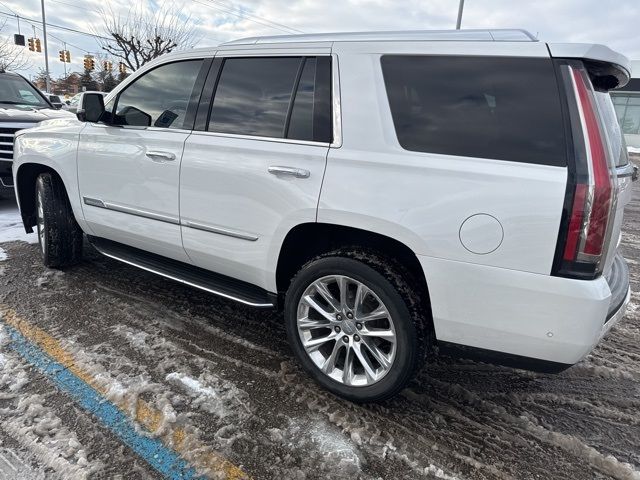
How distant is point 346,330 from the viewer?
256 centimetres

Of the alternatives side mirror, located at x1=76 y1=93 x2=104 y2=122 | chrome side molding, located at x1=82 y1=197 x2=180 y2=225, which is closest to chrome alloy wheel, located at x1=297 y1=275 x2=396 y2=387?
chrome side molding, located at x1=82 y1=197 x2=180 y2=225

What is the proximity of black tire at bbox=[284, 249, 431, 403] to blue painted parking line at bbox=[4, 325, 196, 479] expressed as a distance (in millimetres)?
920

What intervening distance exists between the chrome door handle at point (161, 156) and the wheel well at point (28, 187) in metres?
1.67

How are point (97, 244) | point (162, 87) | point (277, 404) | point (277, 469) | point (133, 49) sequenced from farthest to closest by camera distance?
point (133, 49) < point (97, 244) < point (162, 87) < point (277, 404) < point (277, 469)

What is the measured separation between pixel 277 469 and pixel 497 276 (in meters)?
1.32

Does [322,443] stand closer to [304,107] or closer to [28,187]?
[304,107]

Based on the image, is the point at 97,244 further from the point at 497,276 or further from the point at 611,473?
the point at 611,473

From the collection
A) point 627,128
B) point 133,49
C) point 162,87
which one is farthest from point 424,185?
point 627,128

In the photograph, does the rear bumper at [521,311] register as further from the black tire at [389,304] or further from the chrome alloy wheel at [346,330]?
the chrome alloy wheel at [346,330]

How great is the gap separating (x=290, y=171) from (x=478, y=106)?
1019 millimetres

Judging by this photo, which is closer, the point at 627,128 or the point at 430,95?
→ the point at 430,95

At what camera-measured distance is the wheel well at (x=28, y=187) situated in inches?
169

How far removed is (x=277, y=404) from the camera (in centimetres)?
253

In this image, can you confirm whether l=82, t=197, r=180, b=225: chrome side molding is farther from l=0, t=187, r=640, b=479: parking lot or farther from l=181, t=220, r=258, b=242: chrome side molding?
l=0, t=187, r=640, b=479: parking lot
